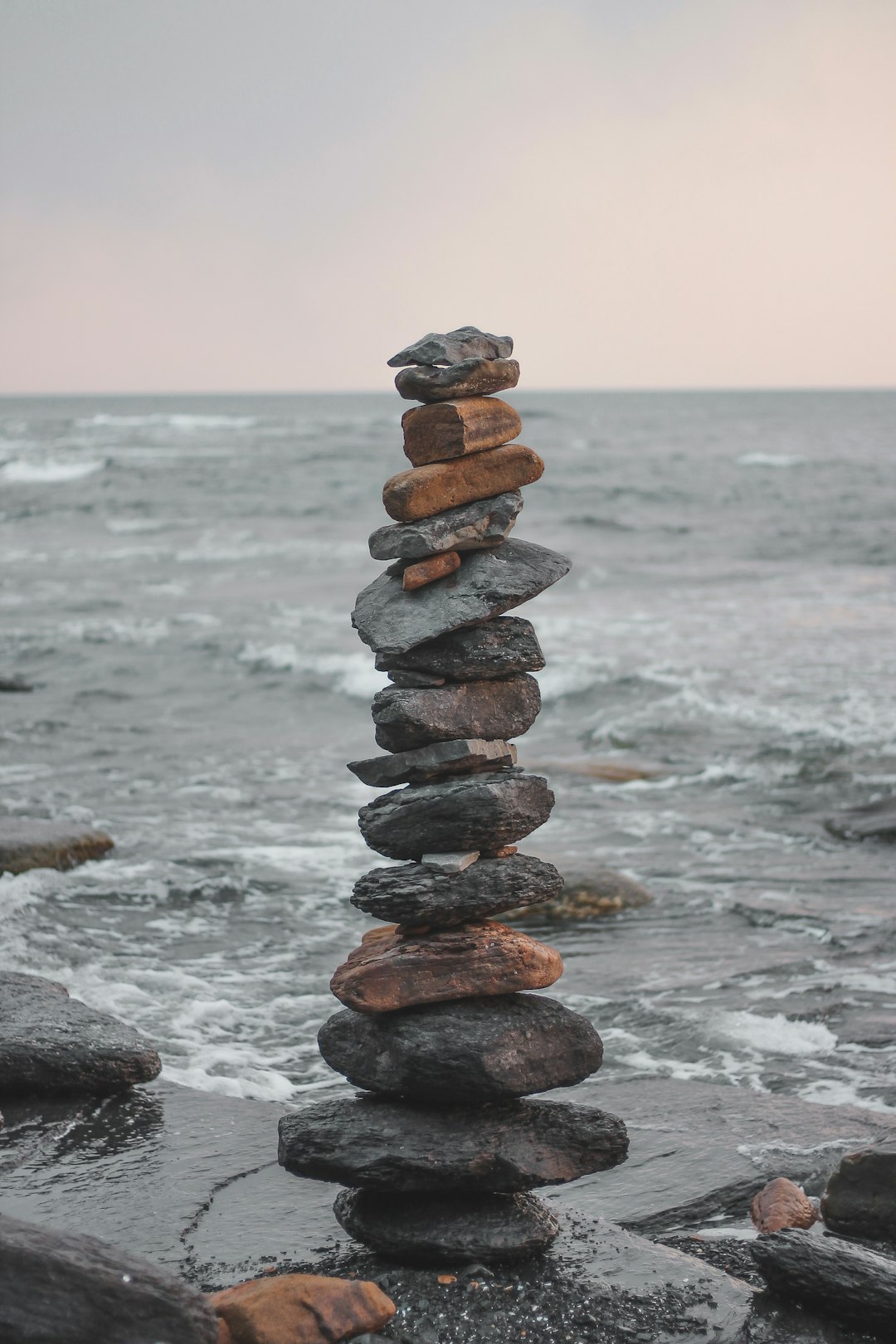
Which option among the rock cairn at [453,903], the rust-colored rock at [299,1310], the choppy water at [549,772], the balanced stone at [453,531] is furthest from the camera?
the choppy water at [549,772]

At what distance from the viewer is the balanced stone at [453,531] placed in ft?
18.8

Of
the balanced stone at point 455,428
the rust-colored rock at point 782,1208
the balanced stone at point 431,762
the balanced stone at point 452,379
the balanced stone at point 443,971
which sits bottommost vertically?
the rust-colored rock at point 782,1208

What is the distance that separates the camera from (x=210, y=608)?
28953 millimetres

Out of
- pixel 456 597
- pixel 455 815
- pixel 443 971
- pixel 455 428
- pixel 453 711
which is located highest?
pixel 455 428

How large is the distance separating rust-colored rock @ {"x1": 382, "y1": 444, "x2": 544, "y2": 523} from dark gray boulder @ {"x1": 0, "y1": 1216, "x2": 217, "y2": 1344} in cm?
306

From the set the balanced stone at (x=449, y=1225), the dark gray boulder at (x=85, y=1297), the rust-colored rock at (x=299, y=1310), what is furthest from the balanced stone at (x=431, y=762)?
the dark gray boulder at (x=85, y=1297)

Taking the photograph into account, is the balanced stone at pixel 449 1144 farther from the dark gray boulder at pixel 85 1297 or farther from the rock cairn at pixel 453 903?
the dark gray boulder at pixel 85 1297

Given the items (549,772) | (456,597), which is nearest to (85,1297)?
(456,597)

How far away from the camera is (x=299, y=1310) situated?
4.79m

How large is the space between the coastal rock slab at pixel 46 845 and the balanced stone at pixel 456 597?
23.0 ft

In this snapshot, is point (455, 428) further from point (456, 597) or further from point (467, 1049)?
point (467, 1049)

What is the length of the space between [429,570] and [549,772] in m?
10.5

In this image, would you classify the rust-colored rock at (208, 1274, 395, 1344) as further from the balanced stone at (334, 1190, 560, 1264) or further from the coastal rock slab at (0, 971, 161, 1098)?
the coastal rock slab at (0, 971, 161, 1098)

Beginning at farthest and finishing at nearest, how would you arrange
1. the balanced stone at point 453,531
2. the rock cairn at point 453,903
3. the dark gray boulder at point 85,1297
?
the balanced stone at point 453,531
the rock cairn at point 453,903
the dark gray boulder at point 85,1297
